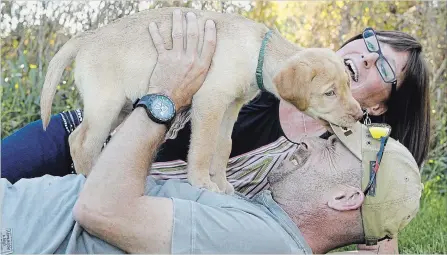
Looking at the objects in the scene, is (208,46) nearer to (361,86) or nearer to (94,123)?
(94,123)

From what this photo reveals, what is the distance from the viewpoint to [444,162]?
21.5ft

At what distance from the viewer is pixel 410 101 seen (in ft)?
12.6

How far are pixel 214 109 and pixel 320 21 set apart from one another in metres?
4.21

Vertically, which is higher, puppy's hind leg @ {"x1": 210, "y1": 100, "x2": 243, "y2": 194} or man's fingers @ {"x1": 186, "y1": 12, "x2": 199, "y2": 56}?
man's fingers @ {"x1": 186, "y1": 12, "x2": 199, "y2": 56}

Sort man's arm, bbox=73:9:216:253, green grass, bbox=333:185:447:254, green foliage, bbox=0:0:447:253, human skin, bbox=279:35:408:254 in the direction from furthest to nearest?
green foliage, bbox=0:0:447:253
green grass, bbox=333:185:447:254
human skin, bbox=279:35:408:254
man's arm, bbox=73:9:216:253

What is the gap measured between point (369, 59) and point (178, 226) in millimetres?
1702

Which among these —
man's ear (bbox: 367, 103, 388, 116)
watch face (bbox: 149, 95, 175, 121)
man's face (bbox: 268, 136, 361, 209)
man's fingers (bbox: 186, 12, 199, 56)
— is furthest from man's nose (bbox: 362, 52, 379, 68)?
watch face (bbox: 149, 95, 175, 121)

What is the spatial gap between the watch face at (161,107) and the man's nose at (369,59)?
1.35 meters

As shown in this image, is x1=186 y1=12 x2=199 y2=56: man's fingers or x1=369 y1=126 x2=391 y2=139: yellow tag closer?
x1=369 y1=126 x2=391 y2=139: yellow tag

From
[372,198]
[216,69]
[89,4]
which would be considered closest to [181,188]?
[216,69]

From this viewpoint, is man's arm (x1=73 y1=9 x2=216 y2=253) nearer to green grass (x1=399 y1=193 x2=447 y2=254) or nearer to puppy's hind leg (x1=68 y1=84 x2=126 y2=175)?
puppy's hind leg (x1=68 y1=84 x2=126 y2=175)

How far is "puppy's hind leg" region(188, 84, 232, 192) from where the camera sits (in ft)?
9.43

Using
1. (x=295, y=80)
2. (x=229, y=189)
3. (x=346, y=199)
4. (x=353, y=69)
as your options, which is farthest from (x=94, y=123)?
(x=353, y=69)

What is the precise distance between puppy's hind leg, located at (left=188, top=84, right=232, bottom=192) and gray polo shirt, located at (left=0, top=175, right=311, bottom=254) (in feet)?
0.98
